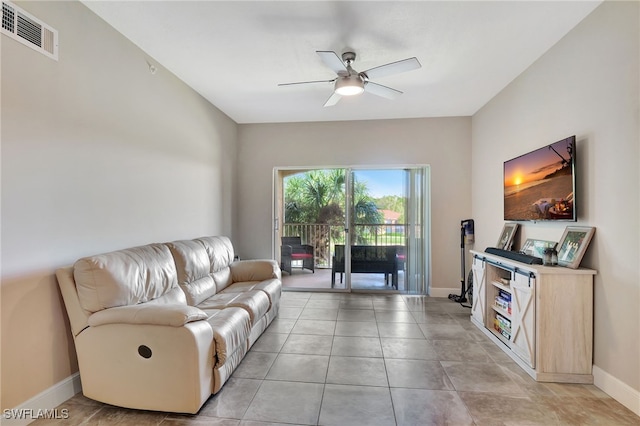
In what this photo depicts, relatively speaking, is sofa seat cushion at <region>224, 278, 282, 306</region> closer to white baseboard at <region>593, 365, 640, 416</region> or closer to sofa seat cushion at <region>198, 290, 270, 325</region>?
sofa seat cushion at <region>198, 290, 270, 325</region>

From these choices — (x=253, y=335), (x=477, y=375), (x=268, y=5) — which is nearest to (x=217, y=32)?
(x=268, y=5)

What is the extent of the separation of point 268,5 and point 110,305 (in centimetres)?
237

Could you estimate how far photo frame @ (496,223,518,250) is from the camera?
3176 millimetres

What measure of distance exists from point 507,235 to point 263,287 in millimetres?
2852

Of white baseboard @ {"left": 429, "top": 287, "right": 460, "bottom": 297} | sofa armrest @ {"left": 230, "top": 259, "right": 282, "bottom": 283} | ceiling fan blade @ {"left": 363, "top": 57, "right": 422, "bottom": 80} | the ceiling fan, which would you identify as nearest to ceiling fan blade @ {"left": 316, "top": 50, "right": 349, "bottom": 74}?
the ceiling fan

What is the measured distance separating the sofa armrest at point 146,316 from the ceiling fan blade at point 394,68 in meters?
2.43

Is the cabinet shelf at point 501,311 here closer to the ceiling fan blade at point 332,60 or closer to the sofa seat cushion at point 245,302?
the sofa seat cushion at point 245,302

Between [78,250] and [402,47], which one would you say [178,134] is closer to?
[78,250]

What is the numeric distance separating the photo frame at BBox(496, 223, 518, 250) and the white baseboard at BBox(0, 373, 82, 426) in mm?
4088

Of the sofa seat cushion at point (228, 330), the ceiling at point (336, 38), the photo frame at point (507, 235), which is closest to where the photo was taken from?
the sofa seat cushion at point (228, 330)

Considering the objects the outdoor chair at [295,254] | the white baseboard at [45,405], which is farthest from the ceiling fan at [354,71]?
the white baseboard at [45,405]

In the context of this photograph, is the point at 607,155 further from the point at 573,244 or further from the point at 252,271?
the point at 252,271

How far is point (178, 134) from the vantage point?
3.30 meters

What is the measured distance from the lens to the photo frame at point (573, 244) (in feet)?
7.19
